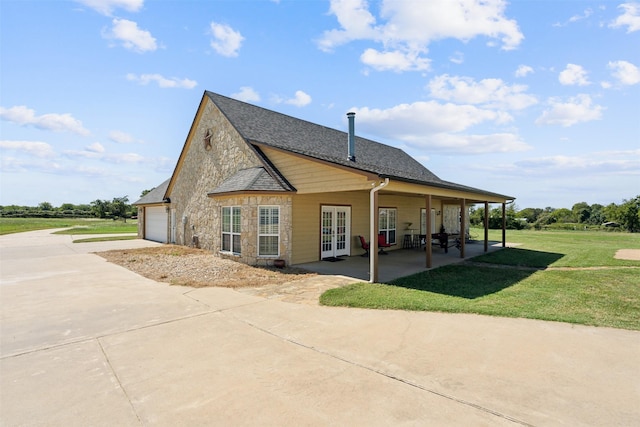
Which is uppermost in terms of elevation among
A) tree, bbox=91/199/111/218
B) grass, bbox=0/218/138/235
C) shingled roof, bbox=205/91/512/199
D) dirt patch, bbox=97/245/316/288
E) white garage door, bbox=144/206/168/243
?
shingled roof, bbox=205/91/512/199

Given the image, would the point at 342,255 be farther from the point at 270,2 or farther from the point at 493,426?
the point at 493,426

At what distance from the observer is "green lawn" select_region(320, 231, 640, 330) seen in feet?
20.0

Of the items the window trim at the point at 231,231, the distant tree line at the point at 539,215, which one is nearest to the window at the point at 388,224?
the window trim at the point at 231,231

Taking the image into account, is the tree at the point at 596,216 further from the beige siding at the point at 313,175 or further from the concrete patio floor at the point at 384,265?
the beige siding at the point at 313,175

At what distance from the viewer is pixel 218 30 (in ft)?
32.2

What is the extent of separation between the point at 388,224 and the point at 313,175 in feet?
24.0

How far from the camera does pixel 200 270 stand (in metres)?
11.0

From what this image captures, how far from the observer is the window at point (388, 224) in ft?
52.9

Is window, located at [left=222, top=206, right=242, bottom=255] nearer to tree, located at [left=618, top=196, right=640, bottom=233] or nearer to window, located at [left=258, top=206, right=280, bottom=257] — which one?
window, located at [left=258, top=206, right=280, bottom=257]

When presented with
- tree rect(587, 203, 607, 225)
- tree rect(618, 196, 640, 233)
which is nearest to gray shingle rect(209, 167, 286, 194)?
tree rect(618, 196, 640, 233)

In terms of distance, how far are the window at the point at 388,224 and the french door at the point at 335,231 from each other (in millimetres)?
2587

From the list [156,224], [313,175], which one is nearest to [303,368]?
[313,175]

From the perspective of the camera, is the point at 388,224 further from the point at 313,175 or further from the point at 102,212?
the point at 102,212

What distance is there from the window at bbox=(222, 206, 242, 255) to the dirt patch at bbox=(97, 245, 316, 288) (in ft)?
1.90
